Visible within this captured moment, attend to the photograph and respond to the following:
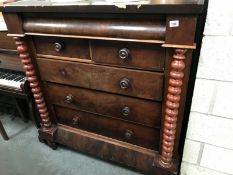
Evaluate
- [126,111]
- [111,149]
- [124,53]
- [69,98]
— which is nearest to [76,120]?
[69,98]

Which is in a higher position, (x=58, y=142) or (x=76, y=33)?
(x=76, y=33)

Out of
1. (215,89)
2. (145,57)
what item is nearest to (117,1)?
(145,57)

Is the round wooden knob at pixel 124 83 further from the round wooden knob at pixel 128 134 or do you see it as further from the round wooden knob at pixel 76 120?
the round wooden knob at pixel 76 120

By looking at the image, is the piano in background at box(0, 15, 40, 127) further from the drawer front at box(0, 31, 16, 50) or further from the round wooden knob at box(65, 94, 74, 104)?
the round wooden knob at box(65, 94, 74, 104)

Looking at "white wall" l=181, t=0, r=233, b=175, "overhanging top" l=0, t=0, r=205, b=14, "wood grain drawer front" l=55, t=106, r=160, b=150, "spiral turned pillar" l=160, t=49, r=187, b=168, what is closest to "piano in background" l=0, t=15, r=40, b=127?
"wood grain drawer front" l=55, t=106, r=160, b=150

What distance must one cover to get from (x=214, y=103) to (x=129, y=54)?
0.43 m

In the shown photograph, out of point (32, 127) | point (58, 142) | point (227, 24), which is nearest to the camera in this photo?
point (227, 24)

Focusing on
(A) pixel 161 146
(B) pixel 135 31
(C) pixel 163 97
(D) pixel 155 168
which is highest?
(B) pixel 135 31

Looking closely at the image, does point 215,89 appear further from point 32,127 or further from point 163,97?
point 32,127

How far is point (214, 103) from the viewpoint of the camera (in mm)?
932

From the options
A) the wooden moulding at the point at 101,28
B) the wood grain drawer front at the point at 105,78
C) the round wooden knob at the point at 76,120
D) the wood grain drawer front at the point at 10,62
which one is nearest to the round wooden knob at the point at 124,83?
the wood grain drawer front at the point at 105,78

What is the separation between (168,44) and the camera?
824mm

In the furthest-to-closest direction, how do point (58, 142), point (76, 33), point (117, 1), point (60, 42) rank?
point (58, 142) → point (60, 42) → point (76, 33) → point (117, 1)

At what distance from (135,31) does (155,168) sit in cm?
74
